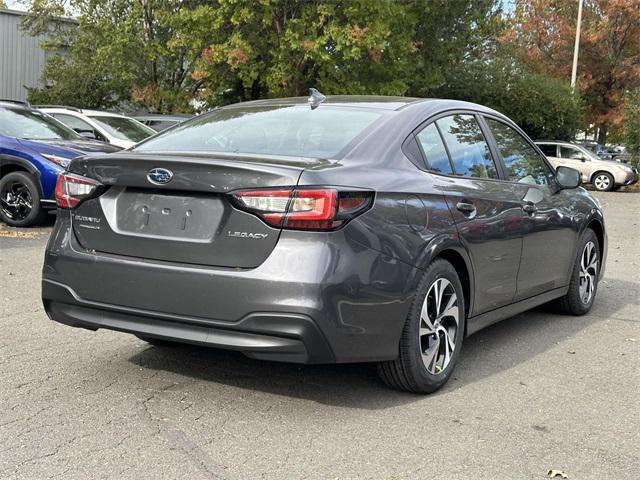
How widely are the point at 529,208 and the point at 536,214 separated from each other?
0.42ft

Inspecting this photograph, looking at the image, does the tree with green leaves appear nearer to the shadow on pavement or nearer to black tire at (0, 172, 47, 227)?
black tire at (0, 172, 47, 227)

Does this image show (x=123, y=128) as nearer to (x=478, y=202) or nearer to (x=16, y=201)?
(x=16, y=201)

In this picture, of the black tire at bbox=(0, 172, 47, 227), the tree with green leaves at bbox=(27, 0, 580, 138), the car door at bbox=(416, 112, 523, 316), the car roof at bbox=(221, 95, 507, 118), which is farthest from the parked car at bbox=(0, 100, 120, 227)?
the tree with green leaves at bbox=(27, 0, 580, 138)

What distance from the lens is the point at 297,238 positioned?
3635mm

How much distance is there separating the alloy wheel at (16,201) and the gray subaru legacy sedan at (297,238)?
6302mm

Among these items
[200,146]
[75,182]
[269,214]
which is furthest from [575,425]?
[75,182]

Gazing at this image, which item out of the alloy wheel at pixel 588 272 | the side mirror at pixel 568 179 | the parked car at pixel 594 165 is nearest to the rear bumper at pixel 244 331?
the side mirror at pixel 568 179

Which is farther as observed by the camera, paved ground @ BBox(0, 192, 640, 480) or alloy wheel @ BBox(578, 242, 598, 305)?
alloy wheel @ BBox(578, 242, 598, 305)

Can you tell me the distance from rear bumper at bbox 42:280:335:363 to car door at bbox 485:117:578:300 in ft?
6.90

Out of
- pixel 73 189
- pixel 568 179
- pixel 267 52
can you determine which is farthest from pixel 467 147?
pixel 267 52

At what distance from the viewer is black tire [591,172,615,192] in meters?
26.2

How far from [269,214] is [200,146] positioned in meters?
0.93

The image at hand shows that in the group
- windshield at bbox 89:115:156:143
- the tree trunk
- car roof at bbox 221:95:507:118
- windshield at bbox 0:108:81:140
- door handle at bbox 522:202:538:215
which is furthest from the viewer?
the tree trunk

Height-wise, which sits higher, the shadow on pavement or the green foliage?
the green foliage
